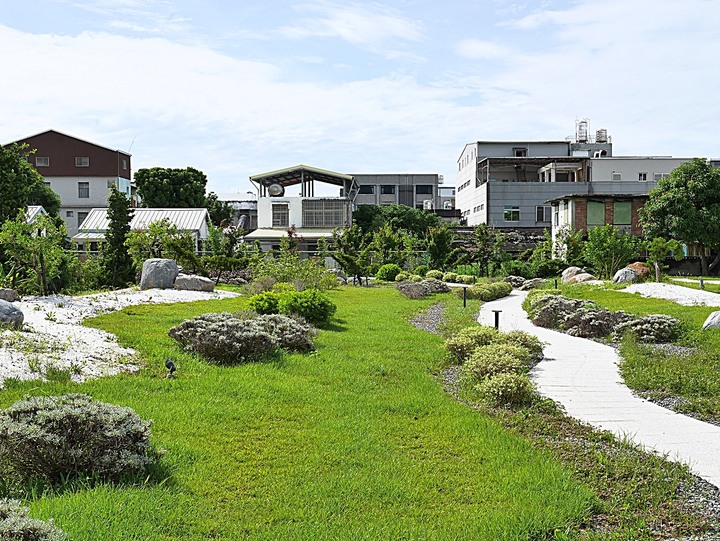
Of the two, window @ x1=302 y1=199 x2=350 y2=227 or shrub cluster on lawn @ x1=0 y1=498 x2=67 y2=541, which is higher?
window @ x1=302 y1=199 x2=350 y2=227

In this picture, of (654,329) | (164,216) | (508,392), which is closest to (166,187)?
(164,216)

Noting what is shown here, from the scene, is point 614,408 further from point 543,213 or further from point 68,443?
point 543,213

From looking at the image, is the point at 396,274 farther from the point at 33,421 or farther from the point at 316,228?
the point at 33,421

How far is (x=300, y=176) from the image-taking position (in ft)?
168

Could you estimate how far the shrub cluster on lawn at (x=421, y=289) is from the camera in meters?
23.8

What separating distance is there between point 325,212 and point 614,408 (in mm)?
42566

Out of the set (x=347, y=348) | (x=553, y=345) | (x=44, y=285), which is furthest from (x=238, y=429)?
(x=44, y=285)

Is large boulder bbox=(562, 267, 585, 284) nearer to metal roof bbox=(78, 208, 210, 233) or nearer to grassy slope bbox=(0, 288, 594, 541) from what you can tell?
grassy slope bbox=(0, 288, 594, 541)

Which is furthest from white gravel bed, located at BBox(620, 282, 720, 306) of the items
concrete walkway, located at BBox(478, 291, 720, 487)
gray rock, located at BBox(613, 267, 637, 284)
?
concrete walkway, located at BBox(478, 291, 720, 487)

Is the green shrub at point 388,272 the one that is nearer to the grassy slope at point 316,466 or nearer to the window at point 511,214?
the window at point 511,214

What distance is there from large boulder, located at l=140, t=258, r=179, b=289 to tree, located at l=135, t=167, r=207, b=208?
37305 millimetres

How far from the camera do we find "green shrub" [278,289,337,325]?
14008 millimetres

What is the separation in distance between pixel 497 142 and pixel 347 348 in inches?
1926

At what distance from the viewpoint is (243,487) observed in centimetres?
504
